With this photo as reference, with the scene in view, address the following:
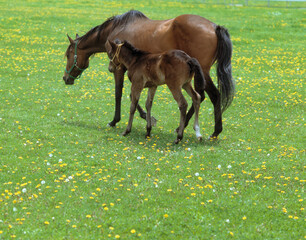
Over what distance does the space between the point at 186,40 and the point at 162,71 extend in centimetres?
122

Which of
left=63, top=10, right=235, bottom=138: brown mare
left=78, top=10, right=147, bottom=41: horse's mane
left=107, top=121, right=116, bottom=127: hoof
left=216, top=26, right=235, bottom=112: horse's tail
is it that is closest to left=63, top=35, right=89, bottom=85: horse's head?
left=63, top=10, right=235, bottom=138: brown mare

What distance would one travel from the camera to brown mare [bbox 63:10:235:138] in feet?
34.3

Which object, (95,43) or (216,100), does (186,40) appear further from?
(95,43)

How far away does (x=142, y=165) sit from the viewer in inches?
350

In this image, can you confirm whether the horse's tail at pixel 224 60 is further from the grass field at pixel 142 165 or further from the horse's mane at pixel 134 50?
the horse's mane at pixel 134 50

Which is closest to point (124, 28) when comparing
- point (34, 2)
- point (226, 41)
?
point (226, 41)

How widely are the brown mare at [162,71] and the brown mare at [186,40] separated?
52 cm

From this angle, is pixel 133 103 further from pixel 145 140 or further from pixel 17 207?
pixel 17 207

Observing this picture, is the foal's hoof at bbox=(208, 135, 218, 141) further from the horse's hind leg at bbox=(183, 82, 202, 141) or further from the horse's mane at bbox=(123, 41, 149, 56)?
the horse's mane at bbox=(123, 41, 149, 56)

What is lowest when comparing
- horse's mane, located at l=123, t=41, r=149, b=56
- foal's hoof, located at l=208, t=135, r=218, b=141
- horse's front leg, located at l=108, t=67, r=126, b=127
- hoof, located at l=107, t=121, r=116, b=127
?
hoof, located at l=107, t=121, r=116, b=127

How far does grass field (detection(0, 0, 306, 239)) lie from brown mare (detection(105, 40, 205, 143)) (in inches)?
36.4

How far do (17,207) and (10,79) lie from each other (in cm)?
1065

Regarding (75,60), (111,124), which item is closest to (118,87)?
(111,124)

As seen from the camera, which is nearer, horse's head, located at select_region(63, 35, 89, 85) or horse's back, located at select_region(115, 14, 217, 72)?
horse's back, located at select_region(115, 14, 217, 72)
